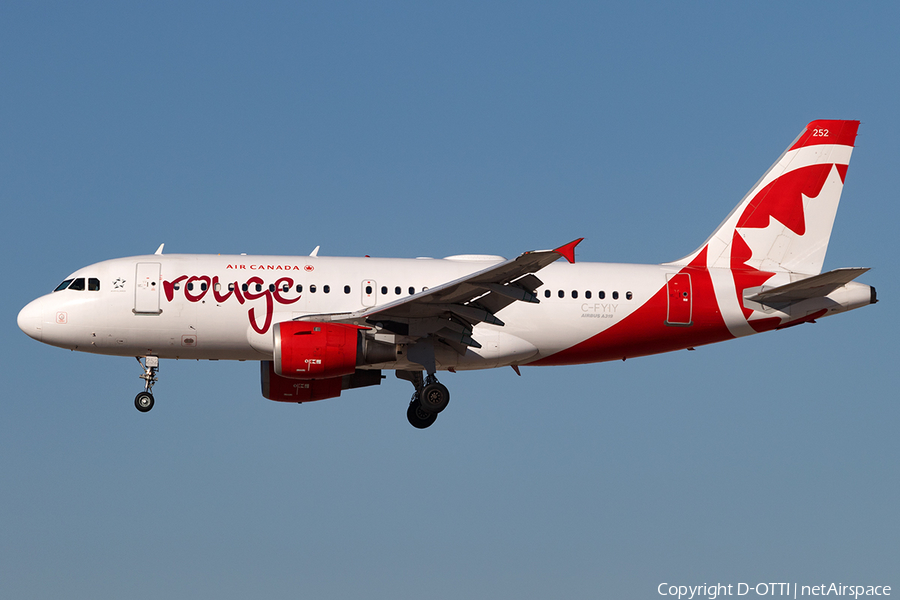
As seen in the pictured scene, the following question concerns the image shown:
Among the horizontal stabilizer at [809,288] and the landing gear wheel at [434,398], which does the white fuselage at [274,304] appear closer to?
the horizontal stabilizer at [809,288]

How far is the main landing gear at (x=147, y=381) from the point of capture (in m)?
29.5

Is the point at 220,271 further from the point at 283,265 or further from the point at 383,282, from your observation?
the point at 383,282

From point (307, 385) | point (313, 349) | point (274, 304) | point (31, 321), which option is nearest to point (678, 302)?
point (313, 349)

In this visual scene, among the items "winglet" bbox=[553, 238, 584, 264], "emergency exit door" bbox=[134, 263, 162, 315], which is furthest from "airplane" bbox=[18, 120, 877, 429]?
"winglet" bbox=[553, 238, 584, 264]

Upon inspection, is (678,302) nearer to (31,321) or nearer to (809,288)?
(809,288)

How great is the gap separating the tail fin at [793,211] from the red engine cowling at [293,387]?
11095 millimetres

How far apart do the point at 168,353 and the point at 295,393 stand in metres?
4.35

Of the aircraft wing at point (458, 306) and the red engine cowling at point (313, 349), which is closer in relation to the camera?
the aircraft wing at point (458, 306)

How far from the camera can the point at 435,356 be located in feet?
97.0

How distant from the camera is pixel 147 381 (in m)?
29.7

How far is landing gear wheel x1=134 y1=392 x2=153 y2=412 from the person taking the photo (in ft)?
97.0

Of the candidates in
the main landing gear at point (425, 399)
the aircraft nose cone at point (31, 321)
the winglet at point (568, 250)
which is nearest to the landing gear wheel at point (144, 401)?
A: the aircraft nose cone at point (31, 321)

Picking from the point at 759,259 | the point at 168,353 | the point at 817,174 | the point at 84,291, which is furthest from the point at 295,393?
Answer: the point at 817,174

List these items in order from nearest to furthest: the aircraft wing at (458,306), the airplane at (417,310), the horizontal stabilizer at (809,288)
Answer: the aircraft wing at (458,306), the airplane at (417,310), the horizontal stabilizer at (809,288)
